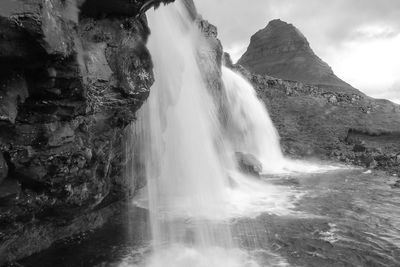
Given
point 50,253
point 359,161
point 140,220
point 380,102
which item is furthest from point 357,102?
point 50,253

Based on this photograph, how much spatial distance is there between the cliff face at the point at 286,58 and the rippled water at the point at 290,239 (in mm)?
71185

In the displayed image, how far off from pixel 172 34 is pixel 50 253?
48.1 ft

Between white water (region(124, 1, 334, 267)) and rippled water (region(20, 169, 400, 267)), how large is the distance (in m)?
0.39

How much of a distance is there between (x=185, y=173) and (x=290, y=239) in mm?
9691

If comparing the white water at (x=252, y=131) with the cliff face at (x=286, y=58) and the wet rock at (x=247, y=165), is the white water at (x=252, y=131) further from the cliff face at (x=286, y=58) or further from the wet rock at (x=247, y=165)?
the cliff face at (x=286, y=58)

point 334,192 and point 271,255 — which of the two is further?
point 334,192

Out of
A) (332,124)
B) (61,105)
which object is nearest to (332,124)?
(332,124)

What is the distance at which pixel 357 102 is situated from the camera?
62281mm

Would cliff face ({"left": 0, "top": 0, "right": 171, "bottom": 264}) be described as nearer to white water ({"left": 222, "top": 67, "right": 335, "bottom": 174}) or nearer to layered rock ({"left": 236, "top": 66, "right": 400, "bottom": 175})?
white water ({"left": 222, "top": 67, "right": 335, "bottom": 174})

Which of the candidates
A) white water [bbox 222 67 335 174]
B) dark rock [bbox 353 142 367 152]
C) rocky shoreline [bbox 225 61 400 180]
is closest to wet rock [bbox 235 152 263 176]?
white water [bbox 222 67 335 174]

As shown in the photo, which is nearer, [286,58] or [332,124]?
[332,124]

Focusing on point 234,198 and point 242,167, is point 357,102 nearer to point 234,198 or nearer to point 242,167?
point 242,167

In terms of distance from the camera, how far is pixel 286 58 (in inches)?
4031

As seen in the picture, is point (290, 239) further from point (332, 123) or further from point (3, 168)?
point (332, 123)
